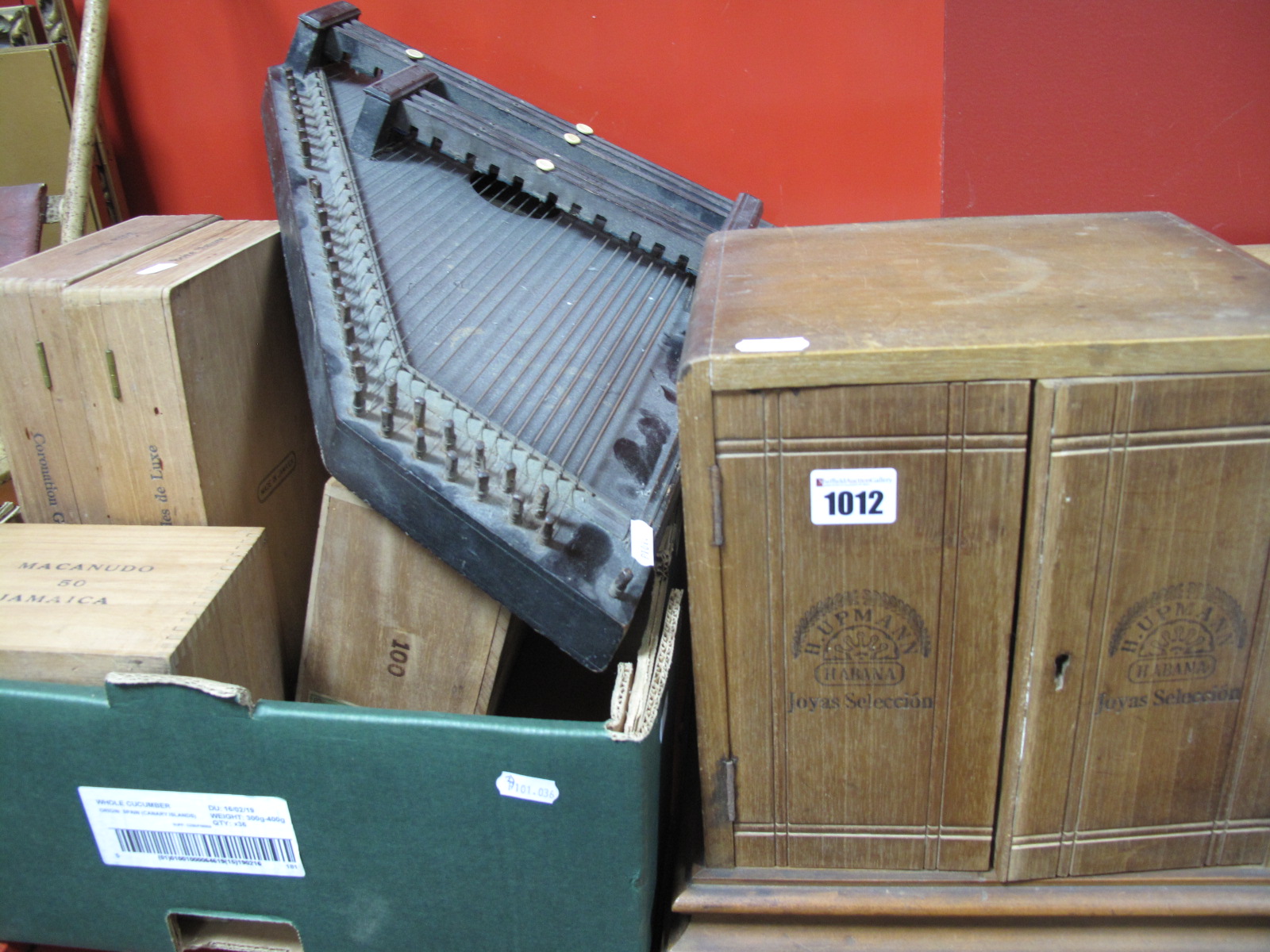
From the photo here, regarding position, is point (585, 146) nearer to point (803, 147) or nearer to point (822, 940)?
point (803, 147)

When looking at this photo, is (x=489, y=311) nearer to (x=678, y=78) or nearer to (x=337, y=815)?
(x=337, y=815)

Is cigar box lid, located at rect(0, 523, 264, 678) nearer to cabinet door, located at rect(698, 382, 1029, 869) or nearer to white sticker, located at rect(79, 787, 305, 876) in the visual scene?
white sticker, located at rect(79, 787, 305, 876)

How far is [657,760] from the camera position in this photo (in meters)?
1.04

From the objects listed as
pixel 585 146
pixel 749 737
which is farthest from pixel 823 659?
pixel 585 146

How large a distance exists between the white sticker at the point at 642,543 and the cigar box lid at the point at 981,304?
0.25 m

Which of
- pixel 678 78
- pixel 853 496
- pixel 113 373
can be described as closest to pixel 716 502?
pixel 853 496

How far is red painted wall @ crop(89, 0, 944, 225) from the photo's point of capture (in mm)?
2088

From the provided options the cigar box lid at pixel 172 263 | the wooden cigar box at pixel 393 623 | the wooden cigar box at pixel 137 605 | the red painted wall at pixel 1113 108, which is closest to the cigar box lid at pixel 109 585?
the wooden cigar box at pixel 137 605

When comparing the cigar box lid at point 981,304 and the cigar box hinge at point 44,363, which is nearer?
the cigar box lid at point 981,304

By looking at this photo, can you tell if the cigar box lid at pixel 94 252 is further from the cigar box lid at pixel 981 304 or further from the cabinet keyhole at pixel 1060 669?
the cabinet keyhole at pixel 1060 669

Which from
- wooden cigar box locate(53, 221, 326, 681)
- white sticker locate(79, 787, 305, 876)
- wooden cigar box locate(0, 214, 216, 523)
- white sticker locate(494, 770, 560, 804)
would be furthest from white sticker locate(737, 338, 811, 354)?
wooden cigar box locate(0, 214, 216, 523)

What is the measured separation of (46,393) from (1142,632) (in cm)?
134

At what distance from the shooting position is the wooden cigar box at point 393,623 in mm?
1221

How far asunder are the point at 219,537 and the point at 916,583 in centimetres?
86
